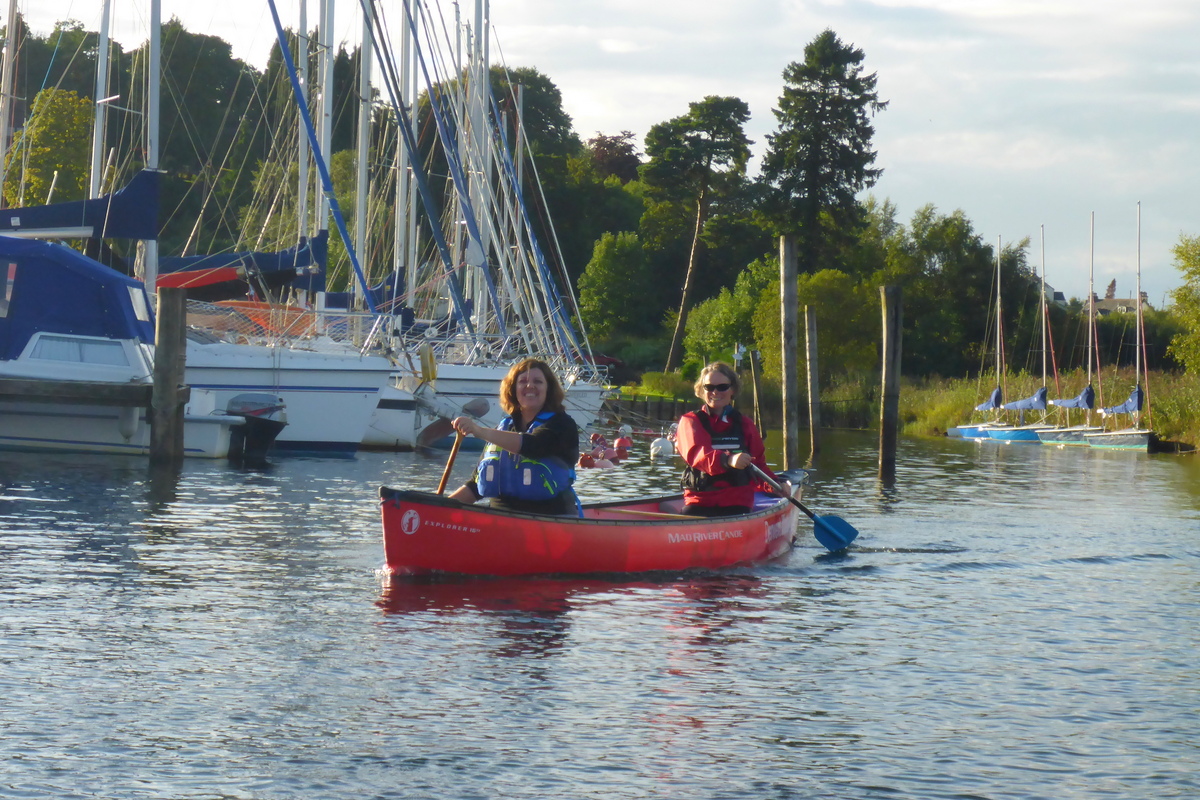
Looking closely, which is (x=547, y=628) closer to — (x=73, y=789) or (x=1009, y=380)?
(x=73, y=789)

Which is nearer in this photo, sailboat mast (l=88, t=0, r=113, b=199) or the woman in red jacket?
the woman in red jacket

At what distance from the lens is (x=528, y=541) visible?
11195 mm

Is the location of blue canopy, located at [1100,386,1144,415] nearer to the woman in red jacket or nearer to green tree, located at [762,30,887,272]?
green tree, located at [762,30,887,272]

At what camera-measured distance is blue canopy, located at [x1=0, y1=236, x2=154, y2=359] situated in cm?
2195

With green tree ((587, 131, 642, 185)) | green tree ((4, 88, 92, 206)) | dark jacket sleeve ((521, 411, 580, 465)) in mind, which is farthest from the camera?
green tree ((587, 131, 642, 185))

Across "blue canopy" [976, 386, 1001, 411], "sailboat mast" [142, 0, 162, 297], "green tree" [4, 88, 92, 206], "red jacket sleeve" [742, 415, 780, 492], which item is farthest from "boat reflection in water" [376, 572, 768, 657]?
"green tree" [4, 88, 92, 206]

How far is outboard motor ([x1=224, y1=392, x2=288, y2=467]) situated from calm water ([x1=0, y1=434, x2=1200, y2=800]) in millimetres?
6796

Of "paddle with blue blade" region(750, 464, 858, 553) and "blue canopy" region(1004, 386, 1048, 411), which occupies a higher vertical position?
"blue canopy" region(1004, 386, 1048, 411)

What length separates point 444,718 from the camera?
7.36 meters

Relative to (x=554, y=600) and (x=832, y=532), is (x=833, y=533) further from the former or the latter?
(x=554, y=600)

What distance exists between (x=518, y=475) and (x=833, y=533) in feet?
15.5

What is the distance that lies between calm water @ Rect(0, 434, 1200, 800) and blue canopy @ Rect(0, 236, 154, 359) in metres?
7.10

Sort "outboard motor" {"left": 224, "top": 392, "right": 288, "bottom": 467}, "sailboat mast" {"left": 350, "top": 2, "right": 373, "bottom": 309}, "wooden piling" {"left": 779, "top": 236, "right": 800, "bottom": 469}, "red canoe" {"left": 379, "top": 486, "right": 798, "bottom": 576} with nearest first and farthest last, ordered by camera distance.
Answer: "red canoe" {"left": 379, "top": 486, "right": 798, "bottom": 576}
"outboard motor" {"left": 224, "top": 392, "right": 288, "bottom": 467}
"wooden piling" {"left": 779, "top": 236, "right": 800, "bottom": 469}
"sailboat mast" {"left": 350, "top": 2, "right": 373, "bottom": 309}

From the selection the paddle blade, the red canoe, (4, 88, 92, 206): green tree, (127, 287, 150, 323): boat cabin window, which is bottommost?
the paddle blade
